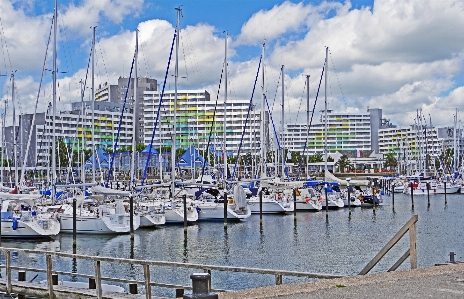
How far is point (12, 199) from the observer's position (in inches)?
2121

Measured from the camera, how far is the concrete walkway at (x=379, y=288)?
14.1 metres

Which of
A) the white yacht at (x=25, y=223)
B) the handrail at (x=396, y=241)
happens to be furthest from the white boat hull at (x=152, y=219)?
the handrail at (x=396, y=241)

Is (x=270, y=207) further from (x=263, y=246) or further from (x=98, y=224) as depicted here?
(x=263, y=246)

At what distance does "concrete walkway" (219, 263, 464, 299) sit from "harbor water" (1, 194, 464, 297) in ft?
46.5

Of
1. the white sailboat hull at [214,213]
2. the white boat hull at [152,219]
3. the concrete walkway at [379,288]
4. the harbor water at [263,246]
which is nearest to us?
the concrete walkway at [379,288]

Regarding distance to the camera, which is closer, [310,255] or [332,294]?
[332,294]

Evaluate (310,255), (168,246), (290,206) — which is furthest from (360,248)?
(290,206)

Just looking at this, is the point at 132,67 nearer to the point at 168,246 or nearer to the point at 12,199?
the point at 12,199

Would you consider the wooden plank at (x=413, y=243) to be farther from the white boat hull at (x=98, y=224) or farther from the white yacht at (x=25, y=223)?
the white yacht at (x=25, y=223)

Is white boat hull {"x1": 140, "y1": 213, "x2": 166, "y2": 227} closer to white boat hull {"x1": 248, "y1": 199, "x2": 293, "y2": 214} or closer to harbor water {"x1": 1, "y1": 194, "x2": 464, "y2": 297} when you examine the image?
harbor water {"x1": 1, "y1": 194, "x2": 464, "y2": 297}

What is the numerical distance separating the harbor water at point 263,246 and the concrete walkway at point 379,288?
1417 centimetres

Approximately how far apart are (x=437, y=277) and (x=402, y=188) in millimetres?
124201

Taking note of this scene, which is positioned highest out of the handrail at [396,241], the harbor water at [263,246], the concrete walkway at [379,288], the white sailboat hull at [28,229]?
the handrail at [396,241]

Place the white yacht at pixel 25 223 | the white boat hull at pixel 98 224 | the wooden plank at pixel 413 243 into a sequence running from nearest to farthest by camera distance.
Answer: the wooden plank at pixel 413 243, the white yacht at pixel 25 223, the white boat hull at pixel 98 224
